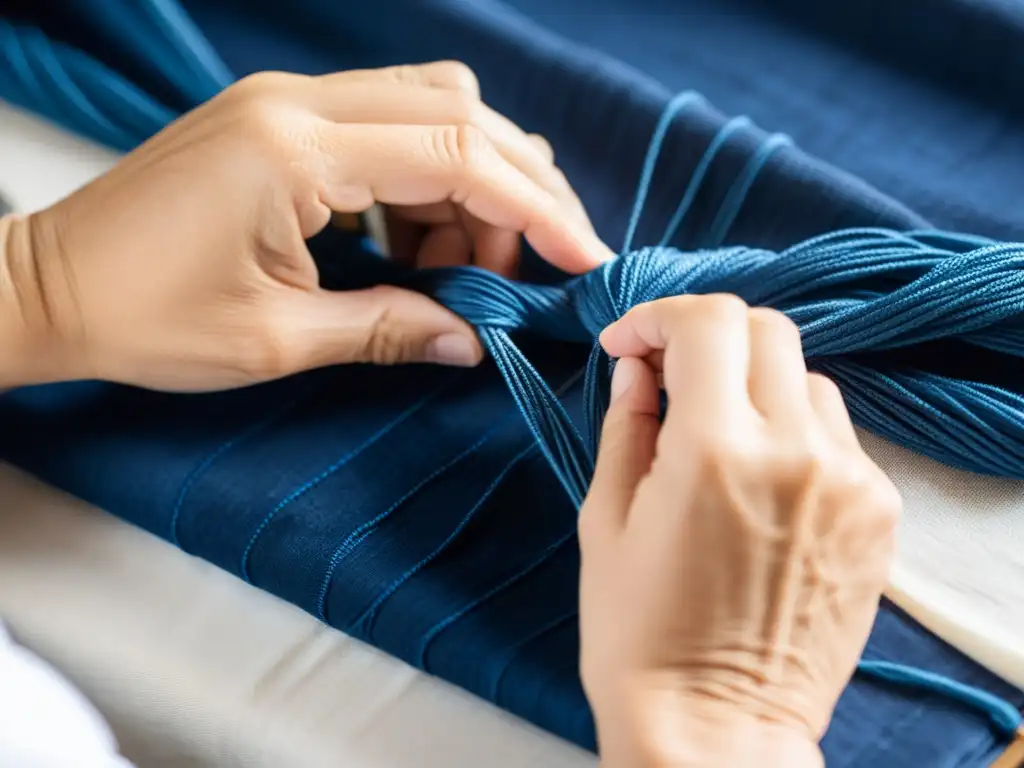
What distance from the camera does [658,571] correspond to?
50 cm

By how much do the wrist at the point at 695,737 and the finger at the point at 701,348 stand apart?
0.14m

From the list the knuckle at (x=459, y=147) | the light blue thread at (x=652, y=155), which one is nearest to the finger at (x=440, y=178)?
the knuckle at (x=459, y=147)

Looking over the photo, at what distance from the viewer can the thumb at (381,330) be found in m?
0.70

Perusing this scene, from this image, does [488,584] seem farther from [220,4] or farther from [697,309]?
[220,4]

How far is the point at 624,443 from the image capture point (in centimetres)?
55

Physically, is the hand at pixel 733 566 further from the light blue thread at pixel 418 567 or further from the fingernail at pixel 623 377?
the light blue thread at pixel 418 567

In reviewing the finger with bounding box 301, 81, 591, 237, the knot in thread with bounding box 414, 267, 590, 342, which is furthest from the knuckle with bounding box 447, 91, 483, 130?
the knot in thread with bounding box 414, 267, 590, 342

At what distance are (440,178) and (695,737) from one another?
396 millimetres

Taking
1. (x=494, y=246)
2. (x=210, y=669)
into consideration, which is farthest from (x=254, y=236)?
(x=210, y=669)

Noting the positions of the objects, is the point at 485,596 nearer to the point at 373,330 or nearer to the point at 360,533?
the point at 360,533

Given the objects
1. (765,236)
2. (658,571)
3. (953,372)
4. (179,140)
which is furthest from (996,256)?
(179,140)

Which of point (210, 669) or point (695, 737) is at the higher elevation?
point (695, 737)

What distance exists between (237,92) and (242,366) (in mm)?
194

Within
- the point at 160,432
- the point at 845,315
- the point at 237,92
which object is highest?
the point at 237,92
